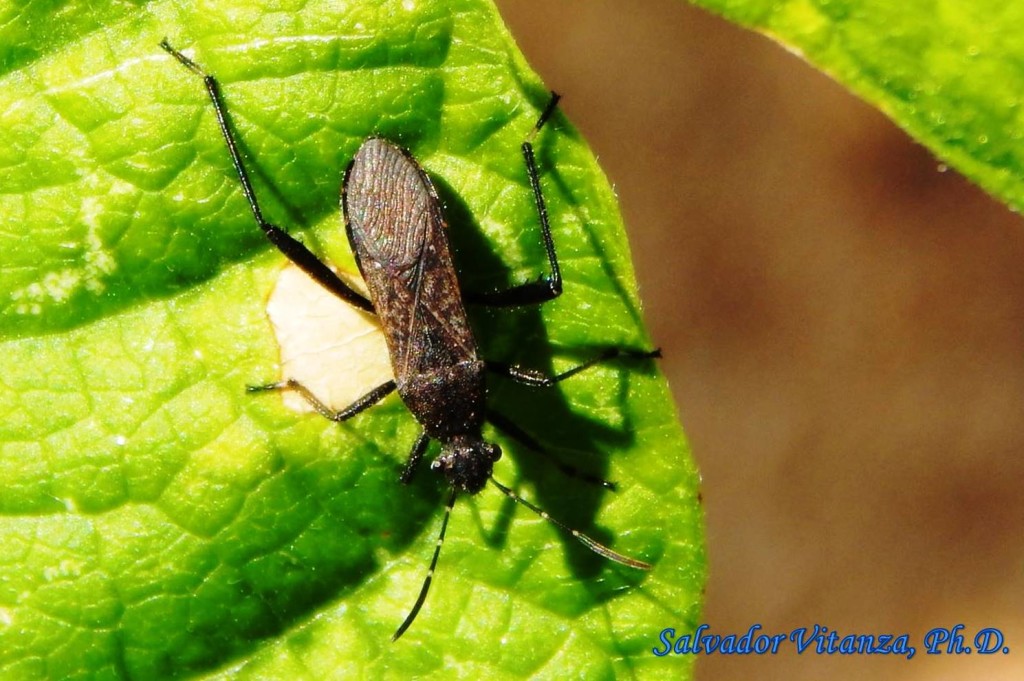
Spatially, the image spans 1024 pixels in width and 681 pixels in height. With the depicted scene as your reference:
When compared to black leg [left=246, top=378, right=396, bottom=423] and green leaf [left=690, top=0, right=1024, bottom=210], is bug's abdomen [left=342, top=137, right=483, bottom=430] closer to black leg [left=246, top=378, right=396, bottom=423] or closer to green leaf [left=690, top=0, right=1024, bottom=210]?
black leg [left=246, top=378, right=396, bottom=423]

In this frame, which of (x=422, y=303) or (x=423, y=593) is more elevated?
(x=422, y=303)

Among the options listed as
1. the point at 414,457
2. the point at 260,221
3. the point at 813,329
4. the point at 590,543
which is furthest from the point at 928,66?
the point at 813,329

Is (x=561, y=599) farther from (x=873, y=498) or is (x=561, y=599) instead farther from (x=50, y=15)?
(x=873, y=498)

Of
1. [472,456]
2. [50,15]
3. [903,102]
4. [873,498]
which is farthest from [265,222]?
[873,498]

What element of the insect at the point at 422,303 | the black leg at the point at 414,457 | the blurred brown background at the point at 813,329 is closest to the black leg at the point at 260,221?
the insect at the point at 422,303

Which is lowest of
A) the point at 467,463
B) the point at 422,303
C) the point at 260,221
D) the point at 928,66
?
the point at 467,463

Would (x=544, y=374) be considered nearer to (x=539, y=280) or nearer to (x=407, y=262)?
(x=539, y=280)

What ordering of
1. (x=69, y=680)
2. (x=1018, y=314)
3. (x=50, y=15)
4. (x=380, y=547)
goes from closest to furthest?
(x=50, y=15)
(x=69, y=680)
(x=380, y=547)
(x=1018, y=314)

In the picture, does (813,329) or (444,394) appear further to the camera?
(813,329)
